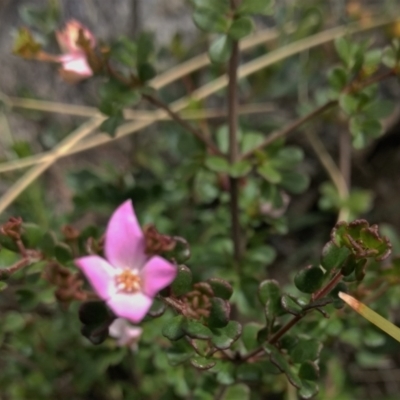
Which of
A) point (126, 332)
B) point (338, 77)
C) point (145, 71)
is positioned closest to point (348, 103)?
point (338, 77)

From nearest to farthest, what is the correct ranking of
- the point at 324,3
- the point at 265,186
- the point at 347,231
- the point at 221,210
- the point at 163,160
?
the point at 347,231 → the point at 265,186 → the point at 221,210 → the point at 324,3 → the point at 163,160

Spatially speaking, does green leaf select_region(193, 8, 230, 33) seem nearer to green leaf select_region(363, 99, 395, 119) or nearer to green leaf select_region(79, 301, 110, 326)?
green leaf select_region(363, 99, 395, 119)

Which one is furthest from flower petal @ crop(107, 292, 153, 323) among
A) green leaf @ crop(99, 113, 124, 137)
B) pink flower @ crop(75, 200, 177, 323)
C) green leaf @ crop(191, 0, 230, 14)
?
green leaf @ crop(191, 0, 230, 14)

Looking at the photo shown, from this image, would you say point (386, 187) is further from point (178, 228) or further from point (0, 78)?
point (0, 78)

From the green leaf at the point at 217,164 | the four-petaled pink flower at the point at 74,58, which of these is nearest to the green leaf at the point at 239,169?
the green leaf at the point at 217,164

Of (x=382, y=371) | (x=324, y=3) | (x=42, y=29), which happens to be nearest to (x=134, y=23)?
(x=42, y=29)

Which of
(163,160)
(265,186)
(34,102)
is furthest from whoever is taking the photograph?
(163,160)
